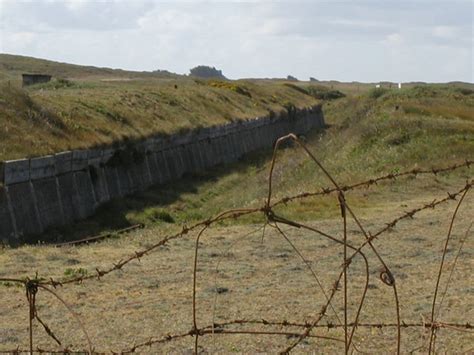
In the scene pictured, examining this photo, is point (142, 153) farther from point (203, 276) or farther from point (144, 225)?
point (203, 276)

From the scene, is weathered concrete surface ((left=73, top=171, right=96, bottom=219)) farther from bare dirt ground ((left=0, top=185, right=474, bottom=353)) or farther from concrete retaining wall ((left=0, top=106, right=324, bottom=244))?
bare dirt ground ((left=0, top=185, right=474, bottom=353))

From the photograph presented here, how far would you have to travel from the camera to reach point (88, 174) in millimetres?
24109

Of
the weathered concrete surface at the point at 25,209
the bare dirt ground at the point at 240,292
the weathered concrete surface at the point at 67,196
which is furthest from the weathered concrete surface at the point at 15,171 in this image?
the bare dirt ground at the point at 240,292

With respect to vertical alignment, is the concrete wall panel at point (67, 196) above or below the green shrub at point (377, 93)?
below

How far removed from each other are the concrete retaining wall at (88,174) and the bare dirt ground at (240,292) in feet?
13.2

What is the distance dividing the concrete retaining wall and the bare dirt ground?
4.02 m

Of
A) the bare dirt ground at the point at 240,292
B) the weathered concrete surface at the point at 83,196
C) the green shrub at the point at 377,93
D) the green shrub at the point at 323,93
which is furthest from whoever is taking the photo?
the green shrub at the point at 323,93

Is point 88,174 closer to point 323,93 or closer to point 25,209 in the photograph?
point 25,209

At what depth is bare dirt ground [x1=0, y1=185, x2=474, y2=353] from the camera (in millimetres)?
8797

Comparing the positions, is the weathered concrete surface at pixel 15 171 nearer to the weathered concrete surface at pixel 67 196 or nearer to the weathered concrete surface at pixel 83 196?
the weathered concrete surface at pixel 67 196

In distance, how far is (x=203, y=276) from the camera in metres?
12.1

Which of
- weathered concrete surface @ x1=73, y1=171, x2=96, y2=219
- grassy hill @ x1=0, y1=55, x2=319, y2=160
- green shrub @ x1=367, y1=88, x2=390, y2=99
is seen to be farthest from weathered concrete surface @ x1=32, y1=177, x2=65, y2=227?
green shrub @ x1=367, y1=88, x2=390, y2=99

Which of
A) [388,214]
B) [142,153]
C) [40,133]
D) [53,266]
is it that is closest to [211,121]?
[142,153]

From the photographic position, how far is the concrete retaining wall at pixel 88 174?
766 inches
